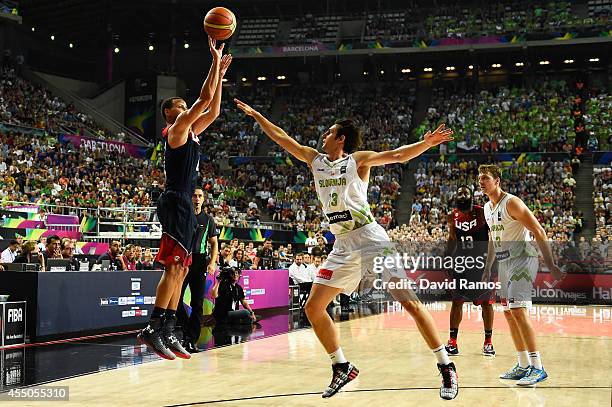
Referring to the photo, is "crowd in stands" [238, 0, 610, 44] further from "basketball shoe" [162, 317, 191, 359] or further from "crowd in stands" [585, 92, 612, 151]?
"basketball shoe" [162, 317, 191, 359]

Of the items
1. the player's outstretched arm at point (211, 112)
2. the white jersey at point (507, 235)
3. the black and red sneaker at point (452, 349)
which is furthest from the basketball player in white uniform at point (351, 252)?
the black and red sneaker at point (452, 349)

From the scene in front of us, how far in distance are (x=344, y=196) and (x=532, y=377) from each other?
320 centimetres

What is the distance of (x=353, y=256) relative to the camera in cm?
588

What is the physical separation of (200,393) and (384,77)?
33.9m

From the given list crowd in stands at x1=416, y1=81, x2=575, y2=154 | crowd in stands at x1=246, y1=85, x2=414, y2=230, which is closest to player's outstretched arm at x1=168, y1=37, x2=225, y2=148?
crowd in stands at x1=246, y1=85, x2=414, y2=230

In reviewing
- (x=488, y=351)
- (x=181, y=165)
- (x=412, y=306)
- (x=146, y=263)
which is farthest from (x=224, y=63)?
(x=146, y=263)

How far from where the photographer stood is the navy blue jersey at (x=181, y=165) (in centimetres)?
552

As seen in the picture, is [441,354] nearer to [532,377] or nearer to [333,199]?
[333,199]

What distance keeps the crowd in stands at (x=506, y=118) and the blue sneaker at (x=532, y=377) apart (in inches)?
939

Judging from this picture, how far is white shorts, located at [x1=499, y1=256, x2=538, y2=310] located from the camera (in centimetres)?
727

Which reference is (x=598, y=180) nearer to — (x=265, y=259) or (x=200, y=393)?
(x=265, y=259)

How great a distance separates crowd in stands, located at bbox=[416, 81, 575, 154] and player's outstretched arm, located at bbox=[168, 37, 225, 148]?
2629 centimetres

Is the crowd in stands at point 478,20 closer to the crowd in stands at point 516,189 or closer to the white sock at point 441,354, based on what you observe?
the crowd in stands at point 516,189

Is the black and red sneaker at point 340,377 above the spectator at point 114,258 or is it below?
below
